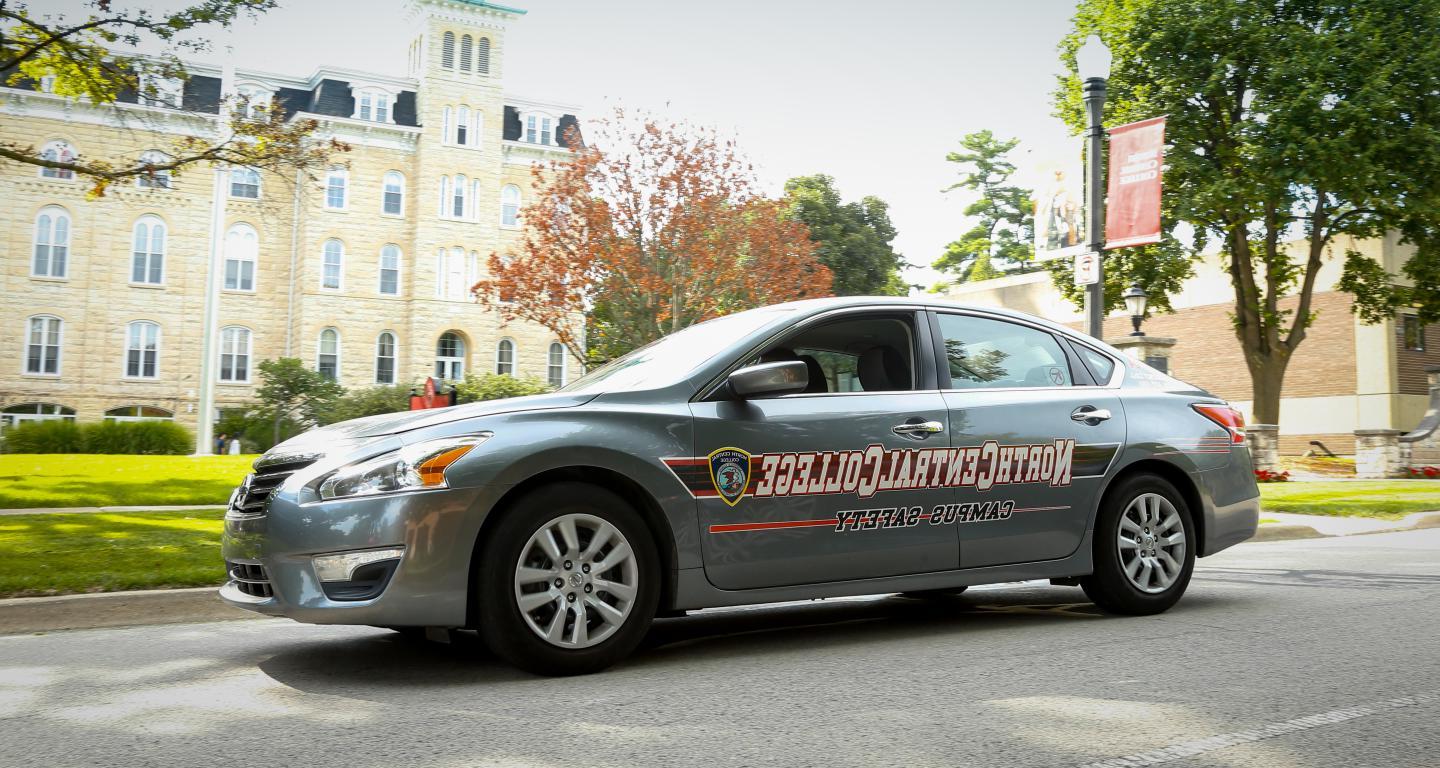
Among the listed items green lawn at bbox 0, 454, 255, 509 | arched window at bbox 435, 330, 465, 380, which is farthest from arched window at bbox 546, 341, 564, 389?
green lawn at bbox 0, 454, 255, 509

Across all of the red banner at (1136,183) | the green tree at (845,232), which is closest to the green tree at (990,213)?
the green tree at (845,232)

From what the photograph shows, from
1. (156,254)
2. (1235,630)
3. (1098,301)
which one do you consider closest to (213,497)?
(1098,301)

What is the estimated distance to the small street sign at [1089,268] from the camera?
12.8 meters

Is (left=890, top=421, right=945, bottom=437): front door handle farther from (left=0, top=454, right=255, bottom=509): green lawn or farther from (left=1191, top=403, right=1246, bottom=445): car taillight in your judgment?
(left=0, top=454, right=255, bottom=509): green lawn

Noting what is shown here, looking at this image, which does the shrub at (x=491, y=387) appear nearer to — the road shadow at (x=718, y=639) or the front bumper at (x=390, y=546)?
the road shadow at (x=718, y=639)

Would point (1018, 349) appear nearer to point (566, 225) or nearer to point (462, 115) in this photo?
point (566, 225)

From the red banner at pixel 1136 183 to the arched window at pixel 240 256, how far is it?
4031 centimetres

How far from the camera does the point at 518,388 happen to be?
1604 inches

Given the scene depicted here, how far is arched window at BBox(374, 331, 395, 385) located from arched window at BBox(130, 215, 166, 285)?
27.8 ft

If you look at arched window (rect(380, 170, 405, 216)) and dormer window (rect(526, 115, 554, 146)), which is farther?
dormer window (rect(526, 115, 554, 146))

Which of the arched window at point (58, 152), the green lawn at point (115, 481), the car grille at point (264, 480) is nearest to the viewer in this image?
the car grille at point (264, 480)

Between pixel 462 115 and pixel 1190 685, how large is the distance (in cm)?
4751

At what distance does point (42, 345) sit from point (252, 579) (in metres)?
44.4

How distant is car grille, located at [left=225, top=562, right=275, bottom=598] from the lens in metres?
4.85
